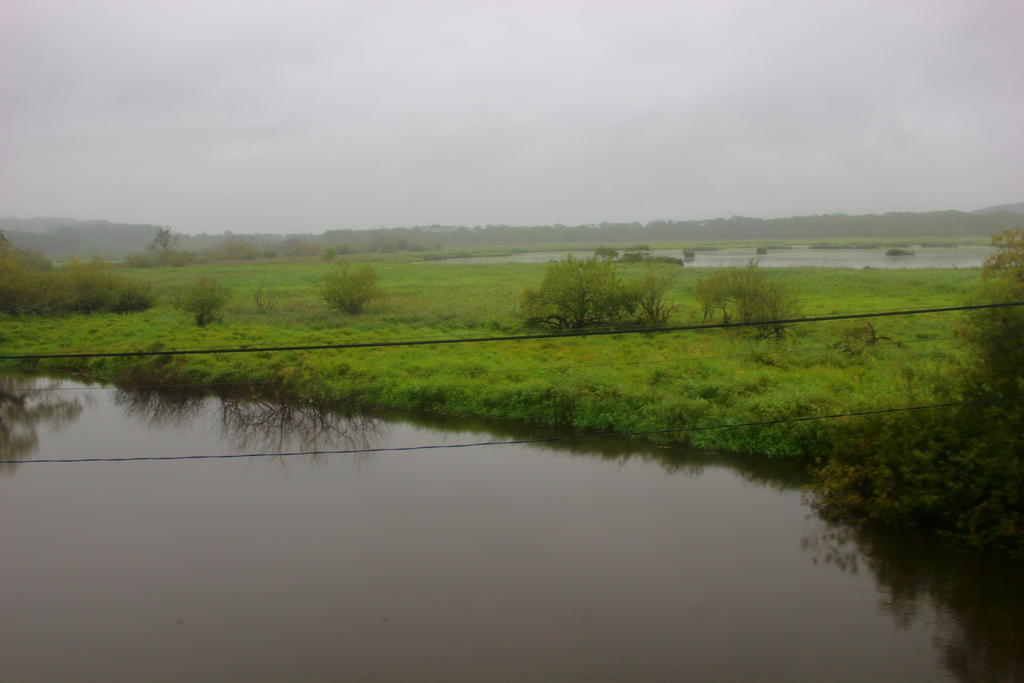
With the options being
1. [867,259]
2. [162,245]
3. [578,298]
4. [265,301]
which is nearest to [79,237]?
[162,245]

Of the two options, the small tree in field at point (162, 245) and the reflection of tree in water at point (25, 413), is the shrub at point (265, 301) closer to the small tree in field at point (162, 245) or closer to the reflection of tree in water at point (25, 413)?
the reflection of tree in water at point (25, 413)

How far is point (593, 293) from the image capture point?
66.6 ft

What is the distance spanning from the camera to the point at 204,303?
22.8 m

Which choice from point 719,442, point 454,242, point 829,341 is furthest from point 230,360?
point 454,242

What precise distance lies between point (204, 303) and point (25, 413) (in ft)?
25.9

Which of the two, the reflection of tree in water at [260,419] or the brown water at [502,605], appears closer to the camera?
the brown water at [502,605]

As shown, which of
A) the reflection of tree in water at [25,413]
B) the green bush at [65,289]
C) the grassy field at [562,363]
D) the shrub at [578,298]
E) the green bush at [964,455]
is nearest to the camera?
the green bush at [964,455]

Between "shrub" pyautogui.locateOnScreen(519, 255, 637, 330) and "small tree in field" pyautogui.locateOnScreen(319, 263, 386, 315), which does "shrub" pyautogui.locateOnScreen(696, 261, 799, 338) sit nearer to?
"shrub" pyautogui.locateOnScreen(519, 255, 637, 330)

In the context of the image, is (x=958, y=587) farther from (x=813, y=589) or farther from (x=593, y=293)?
(x=593, y=293)

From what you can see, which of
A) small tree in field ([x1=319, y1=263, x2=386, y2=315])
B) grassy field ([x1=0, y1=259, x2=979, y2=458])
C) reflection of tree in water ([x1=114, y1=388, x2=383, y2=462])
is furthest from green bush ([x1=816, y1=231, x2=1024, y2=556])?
small tree in field ([x1=319, y1=263, x2=386, y2=315])

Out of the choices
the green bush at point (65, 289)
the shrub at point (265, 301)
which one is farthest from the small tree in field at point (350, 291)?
the green bush at point (65, 289)

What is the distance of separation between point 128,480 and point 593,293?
43.4ft

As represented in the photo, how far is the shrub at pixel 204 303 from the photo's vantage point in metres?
22.7

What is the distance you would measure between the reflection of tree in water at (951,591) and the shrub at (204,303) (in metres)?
20.4
